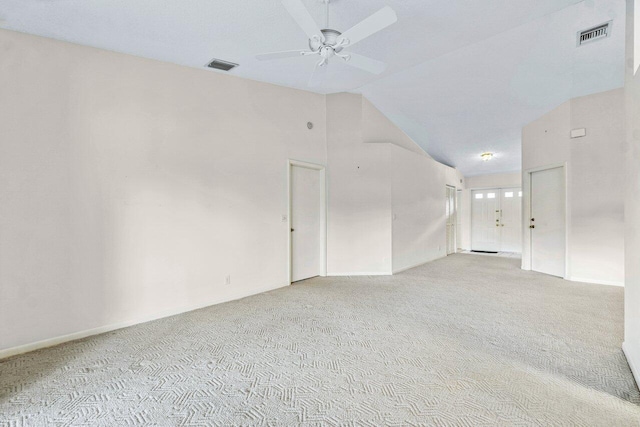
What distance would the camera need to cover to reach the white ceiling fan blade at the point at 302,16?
1.96 metres

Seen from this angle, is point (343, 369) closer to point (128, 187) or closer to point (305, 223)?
point (128, 187)

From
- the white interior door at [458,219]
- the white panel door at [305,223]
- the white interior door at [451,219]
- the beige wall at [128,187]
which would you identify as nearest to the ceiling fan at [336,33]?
the beige wall at [128,187]

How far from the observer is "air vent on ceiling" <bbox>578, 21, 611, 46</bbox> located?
3157 mm

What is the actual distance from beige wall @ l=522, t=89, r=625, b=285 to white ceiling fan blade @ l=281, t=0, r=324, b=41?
16.4ft

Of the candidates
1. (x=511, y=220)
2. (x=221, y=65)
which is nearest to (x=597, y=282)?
(x=511, y=220)

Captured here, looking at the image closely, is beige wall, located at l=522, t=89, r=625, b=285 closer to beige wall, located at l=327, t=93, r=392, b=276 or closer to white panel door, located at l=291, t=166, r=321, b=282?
beige wall, located at l=327, t=93, r=392, b=276

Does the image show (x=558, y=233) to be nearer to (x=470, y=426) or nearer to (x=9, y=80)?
(x=470, y=426)

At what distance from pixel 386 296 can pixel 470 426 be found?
8.19 feet

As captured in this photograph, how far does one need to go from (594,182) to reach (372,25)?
15.9 ft

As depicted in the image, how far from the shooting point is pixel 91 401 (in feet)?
6.09

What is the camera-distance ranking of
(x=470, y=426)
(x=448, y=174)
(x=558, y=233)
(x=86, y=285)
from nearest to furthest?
(x=470, y=426)
(x=86, y=285)
(x=558, y=233)
(x=448, y=174)

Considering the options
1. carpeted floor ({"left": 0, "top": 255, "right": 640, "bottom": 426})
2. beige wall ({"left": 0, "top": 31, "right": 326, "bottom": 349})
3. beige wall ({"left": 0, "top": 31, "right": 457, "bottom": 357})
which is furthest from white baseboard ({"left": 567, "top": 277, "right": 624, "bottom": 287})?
beige wall ({"left": 0, "top": 31, "right": 326, "bottom": 349})

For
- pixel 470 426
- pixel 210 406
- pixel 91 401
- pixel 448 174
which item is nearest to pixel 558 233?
pixel 448 174

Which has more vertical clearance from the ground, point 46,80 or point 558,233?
point 46,80
